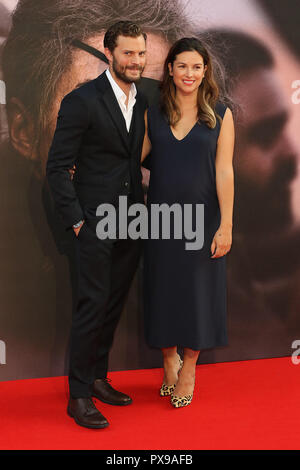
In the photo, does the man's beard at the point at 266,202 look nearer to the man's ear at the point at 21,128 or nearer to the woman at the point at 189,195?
the woman at the point at 189,195

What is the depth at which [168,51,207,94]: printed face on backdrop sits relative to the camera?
9.32 feet

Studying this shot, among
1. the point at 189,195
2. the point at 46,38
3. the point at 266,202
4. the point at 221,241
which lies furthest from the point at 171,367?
the point at 46,38

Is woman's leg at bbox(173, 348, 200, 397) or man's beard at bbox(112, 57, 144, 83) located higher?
man's beard at bbox(112, 57, 144, 83)

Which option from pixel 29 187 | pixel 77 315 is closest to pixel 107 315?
pixel 77 315

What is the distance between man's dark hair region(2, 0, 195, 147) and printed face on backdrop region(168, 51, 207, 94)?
0.59m

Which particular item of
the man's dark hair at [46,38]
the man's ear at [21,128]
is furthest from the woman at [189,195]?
the man's ear at [21,128]

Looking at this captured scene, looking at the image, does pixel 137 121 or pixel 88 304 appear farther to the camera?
pixel 137 121

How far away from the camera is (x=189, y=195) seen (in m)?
2.91

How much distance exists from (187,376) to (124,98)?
1364mm

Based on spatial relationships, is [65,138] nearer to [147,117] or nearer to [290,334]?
[147,117]

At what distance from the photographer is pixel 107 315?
3018 millimetres

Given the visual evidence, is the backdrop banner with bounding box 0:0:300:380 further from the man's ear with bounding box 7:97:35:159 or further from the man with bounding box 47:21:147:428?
the man with bounding box 47:21:147:428

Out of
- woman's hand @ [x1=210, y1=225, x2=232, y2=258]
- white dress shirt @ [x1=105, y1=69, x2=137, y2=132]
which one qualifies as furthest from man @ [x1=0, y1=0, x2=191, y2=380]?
woman's hand @ [x1=210, y1=225, x2=232, y2=258]

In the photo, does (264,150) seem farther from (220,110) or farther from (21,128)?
(21,128)
